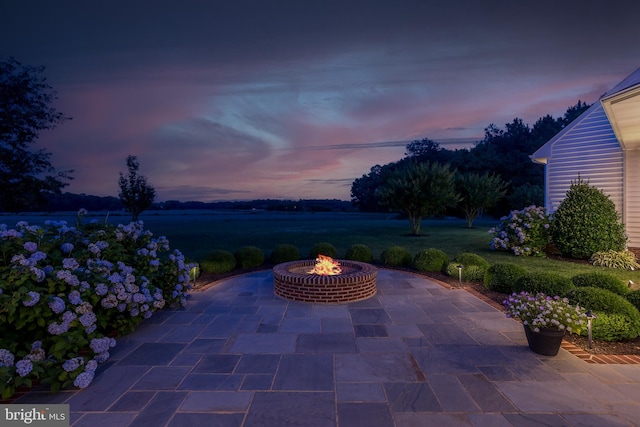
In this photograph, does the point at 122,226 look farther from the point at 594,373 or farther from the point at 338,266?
the point at 594,373

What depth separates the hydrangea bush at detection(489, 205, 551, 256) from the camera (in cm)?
1179

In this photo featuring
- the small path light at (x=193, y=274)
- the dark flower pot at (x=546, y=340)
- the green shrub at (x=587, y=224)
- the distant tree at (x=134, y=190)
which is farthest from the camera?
the distant tree at (x=134, y=190)

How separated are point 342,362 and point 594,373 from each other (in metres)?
2.70

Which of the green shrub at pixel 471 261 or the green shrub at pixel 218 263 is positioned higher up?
the green shrub at pixel 471 261

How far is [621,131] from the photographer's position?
7.47m

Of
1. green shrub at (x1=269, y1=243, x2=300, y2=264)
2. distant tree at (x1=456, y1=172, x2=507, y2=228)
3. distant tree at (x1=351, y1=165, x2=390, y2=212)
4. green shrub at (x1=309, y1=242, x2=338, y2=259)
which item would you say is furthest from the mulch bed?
distant tree at (x1=351, y1=165, x2=390, y2=212)

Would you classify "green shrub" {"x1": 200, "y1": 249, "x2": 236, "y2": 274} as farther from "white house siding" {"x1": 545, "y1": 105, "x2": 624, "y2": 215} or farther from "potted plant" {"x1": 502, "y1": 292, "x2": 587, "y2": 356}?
"white house siding" {"x1": 545, "y1": 105, "x2": 624, "y2": 215}

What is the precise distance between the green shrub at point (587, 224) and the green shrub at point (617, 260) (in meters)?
0.41

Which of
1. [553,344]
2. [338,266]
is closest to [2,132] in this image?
[338,266]

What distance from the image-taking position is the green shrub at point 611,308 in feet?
13.6

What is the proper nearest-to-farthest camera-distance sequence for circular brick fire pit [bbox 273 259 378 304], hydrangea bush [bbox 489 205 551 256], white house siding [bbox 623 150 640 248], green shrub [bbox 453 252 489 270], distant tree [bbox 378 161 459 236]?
circular brick fire pit [bbox 273 259 378 304], green shrub [bbox 453 252 489 270], white house siding [bbox 623 150 640 248], hydrangea bush [bbox 489 205 551 256], distant tree [bbox 378 161 459 236]

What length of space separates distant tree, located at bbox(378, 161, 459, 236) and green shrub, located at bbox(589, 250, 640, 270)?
1032 centimetres

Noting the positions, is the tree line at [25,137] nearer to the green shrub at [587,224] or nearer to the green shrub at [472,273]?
the green shrub at [472,273]

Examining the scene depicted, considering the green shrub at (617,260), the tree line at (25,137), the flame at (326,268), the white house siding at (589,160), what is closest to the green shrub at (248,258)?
the flame at (326,268)
